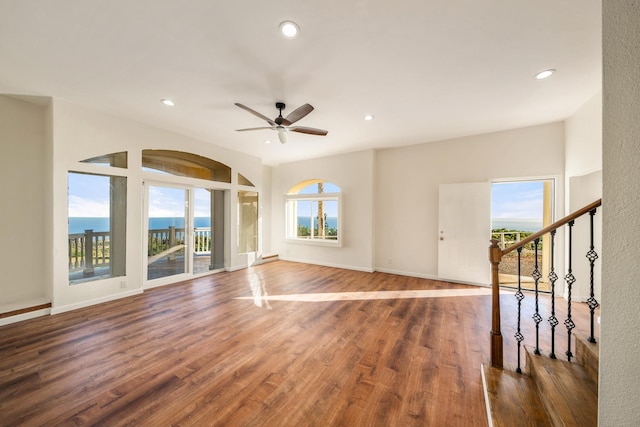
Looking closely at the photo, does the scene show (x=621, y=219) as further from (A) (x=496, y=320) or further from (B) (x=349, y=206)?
(B) (x=349, y=206)

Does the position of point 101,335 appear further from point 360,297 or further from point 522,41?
point 522,41

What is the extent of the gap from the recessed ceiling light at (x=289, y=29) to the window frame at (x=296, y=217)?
4.06 meters

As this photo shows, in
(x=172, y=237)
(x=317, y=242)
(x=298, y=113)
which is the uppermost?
(x=298, y=113)

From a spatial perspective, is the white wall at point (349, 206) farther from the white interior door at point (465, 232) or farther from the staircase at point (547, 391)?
the staircase at point (547, 391)

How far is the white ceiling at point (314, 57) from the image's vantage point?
1.83m

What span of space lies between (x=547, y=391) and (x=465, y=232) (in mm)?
3473

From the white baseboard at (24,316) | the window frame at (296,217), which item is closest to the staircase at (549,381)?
the window frame at (296,217)

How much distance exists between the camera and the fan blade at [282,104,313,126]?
2.82 metres

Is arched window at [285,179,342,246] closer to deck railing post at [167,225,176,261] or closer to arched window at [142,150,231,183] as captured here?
arched window at [142,150,231,183]

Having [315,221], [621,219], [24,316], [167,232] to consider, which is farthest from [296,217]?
[621,219]

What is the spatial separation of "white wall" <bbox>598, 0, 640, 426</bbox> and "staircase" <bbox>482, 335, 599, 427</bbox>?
2.44ft

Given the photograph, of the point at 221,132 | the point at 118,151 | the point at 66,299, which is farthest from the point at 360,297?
the point at 118,151

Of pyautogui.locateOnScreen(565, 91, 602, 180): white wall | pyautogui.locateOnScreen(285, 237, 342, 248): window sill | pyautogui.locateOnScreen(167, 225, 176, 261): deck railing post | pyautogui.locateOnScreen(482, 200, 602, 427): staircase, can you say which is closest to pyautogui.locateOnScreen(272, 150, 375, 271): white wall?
pyautogui.locateOnScreen(285, 237, 342, 248): window sill

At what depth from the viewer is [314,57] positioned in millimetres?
2336
